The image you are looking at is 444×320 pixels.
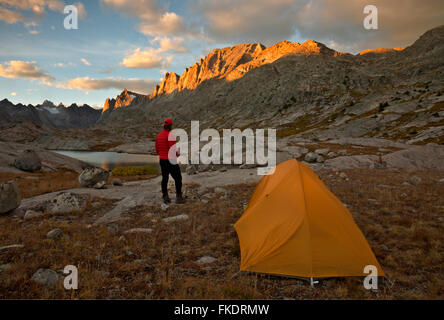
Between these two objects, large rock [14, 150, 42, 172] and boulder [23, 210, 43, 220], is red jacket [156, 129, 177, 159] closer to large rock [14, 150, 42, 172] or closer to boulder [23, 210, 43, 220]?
boulder [23, 210, 43, 220]

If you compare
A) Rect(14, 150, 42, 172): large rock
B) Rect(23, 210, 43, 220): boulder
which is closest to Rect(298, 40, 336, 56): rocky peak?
Rect(14, 150, 42, 172): large rock

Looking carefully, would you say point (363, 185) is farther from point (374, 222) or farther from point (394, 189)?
point (374, 222)

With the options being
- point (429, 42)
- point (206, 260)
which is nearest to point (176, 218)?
point (206, 260)

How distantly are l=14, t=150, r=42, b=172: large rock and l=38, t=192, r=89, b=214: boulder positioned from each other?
19.4 metres

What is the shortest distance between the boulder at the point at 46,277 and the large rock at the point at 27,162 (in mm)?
26259

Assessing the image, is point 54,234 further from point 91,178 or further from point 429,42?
point 429,42

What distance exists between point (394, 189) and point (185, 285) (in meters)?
13.4

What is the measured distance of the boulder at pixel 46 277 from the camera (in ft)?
15.8

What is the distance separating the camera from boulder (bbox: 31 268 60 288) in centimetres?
481

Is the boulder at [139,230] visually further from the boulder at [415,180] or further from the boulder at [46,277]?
the boulder at [415,180]

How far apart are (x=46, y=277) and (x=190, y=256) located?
3206 millimetres

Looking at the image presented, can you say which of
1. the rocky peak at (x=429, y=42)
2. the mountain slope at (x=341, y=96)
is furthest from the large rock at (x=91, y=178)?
the rocky peak at (x=429, y=42)

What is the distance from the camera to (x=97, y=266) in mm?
5613

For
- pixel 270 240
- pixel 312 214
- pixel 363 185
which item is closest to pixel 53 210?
pixel 270 240
